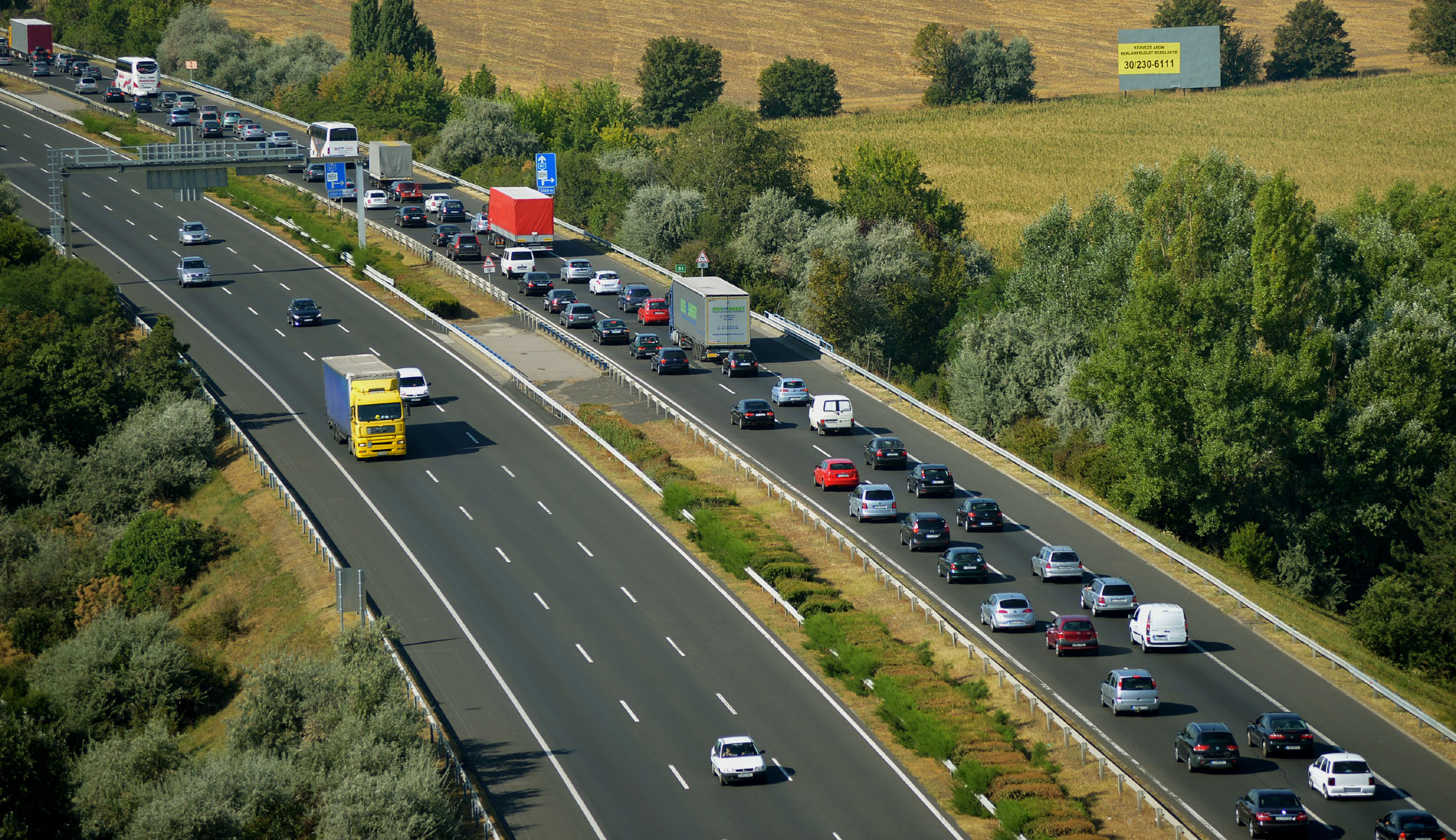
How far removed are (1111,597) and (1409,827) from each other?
46.8ft

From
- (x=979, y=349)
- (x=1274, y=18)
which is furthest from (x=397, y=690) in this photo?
(x=1274, y=18)

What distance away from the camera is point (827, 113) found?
159750mm

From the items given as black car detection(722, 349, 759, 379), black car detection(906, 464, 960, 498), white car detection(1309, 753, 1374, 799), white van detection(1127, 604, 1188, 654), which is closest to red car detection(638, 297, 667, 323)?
black car detection(722, 349, 759, 379)

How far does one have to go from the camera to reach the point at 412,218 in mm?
100062

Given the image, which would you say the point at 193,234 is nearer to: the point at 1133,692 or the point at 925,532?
the point at 925,532

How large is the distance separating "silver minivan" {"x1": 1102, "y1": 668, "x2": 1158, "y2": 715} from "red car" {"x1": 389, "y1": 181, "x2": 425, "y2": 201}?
7701 centimetres

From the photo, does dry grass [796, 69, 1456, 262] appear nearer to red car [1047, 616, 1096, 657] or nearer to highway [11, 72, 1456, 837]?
highway [11, 72, 1456, 837]

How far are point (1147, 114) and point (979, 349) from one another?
87.7 m

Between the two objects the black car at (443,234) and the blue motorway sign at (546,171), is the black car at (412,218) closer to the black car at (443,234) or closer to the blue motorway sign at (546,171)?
the black car at (443,234)

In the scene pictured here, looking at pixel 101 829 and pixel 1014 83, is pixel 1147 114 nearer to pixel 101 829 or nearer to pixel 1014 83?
pixel 1014 83

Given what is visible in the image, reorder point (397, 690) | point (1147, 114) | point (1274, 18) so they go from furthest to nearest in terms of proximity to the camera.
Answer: point (1274, 18), point (1147, 114), point (397, 690)

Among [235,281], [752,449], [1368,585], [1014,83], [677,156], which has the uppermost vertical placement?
[1014,83]

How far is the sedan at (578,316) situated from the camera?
7831cm

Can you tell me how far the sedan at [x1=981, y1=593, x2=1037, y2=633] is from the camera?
1743 inches
